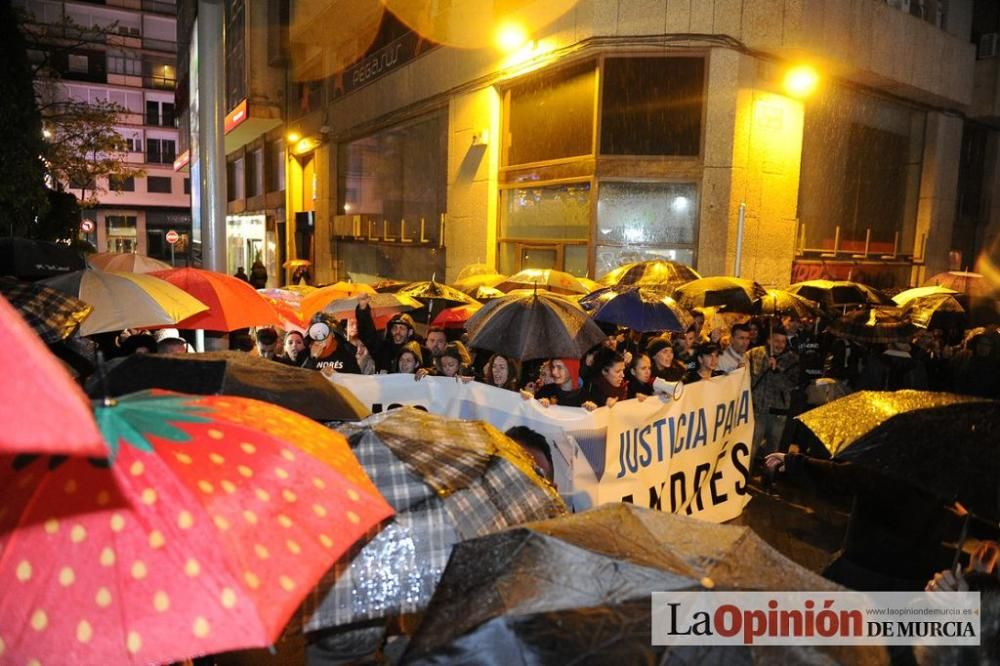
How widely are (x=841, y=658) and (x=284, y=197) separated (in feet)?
101

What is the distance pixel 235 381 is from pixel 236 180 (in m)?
40.7

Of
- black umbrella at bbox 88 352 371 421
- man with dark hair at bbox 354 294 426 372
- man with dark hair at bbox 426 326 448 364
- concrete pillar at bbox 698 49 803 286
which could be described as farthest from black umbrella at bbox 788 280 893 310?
black umbrella at bbox 88 352 371 421

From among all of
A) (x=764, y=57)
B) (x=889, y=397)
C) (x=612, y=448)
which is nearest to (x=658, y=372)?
(x=612, y=448)

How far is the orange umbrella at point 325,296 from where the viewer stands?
8992 mm

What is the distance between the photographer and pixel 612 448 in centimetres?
571

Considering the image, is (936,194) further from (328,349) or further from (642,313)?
(328,349)

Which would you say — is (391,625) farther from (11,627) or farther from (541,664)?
(11,627)

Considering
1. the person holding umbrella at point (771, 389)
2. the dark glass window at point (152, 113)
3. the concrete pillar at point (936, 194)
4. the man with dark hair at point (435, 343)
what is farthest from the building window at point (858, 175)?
the dark glass window at point (152, 113)

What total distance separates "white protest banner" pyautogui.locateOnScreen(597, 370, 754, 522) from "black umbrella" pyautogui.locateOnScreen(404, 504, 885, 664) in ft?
11.0

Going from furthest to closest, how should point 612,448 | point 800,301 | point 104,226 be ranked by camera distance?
point 104,226 → point 800,301 → point 612,448

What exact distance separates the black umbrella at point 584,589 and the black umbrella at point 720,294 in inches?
278

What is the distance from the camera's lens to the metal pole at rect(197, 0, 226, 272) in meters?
7.64

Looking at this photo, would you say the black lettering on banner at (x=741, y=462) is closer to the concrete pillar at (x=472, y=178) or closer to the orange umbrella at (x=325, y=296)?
the orange umbrella at (x=325, y=296)

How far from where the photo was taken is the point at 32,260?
1024 cm
